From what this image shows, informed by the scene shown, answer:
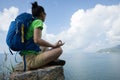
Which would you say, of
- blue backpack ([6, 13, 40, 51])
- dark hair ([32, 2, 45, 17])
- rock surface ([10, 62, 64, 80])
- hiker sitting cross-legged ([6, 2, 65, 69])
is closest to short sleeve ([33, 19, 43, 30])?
hiker sitting cross-legged ([6, 2, 65, 69])

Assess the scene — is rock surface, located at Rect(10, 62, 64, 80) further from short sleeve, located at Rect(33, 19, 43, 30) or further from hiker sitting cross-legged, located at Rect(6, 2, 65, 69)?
short sleeve, located at Rect(33, 19, 43, 30)

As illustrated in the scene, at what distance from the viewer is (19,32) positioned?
12.1 ft

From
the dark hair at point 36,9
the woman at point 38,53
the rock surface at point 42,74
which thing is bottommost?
the rock surface at point 42,74

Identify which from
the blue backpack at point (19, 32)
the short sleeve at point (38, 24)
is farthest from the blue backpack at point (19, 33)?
the short sleeve at point (38, 24)

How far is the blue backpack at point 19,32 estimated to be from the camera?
12.0 feet

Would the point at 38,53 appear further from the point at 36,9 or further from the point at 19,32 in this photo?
the point at 36,9

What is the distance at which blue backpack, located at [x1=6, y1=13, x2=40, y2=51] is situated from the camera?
3.67 metres

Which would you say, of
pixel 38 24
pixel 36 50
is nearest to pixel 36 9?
pixel 38 24

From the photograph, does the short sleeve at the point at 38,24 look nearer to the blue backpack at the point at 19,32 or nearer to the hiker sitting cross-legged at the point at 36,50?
the hiker sitting cross-legged at the point at 36,50

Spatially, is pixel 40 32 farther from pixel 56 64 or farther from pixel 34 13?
pixel 56 64

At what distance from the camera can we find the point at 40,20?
373cm

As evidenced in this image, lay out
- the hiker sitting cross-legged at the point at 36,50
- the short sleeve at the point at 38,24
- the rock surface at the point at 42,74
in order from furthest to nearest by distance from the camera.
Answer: the rock surface at the point at 42,74 < the hiker sitting cross-legged at the point at 36,50 < the short sleeve at the point at 38,24

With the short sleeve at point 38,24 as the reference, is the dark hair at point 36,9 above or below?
above

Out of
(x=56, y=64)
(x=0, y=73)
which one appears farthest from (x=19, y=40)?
(x=0, y=73)
